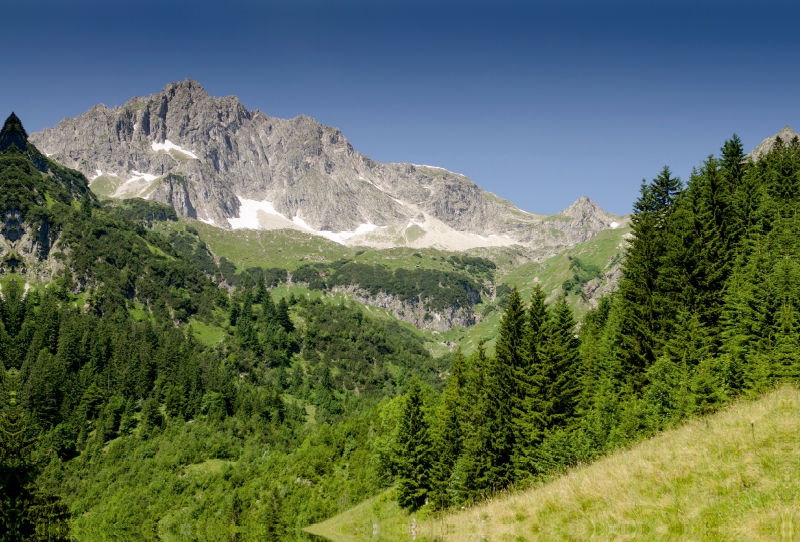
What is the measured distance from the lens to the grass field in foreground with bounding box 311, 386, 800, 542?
13289 mm

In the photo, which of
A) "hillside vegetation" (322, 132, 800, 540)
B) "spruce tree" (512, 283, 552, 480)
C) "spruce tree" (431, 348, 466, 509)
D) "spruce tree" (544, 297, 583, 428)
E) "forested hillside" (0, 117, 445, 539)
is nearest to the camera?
"hillside vegetation" (322, 132, 800, 540)

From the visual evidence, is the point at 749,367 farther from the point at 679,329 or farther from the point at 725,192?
the point at 725,192

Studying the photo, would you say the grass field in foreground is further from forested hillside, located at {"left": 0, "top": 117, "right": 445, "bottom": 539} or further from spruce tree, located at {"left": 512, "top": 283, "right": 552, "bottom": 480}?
forested hillside, located at {"left": 0, "top": 117, "right": 445, "bottom": 539}

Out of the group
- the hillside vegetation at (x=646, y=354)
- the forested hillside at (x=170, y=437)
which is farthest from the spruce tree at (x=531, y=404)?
the forested hillside at (x=170, y=437)

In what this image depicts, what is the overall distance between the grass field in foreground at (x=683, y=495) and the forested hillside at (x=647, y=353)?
1193 centimetres

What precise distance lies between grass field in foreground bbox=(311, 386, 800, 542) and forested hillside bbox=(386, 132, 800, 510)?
1193 cm

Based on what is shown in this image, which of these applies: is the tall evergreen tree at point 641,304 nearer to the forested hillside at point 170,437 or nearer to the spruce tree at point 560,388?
the spruce tree at point 560,388

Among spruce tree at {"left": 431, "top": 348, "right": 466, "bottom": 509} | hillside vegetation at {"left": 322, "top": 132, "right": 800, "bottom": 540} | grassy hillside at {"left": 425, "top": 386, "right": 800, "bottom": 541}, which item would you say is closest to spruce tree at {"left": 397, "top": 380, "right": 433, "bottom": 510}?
hillside vegetation at {"left": 322, "top": 132, "right": 800, "bottom": 540}

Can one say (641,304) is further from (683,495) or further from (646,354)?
(683,495)

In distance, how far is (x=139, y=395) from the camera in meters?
176

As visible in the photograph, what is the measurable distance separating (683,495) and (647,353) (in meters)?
31.7

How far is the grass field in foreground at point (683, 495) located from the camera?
43.6 feet

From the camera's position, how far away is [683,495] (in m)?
15.2

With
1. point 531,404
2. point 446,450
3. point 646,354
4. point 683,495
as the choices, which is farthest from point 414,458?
point 683,495
